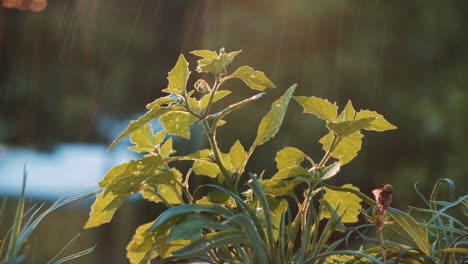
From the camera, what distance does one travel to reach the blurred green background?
225cm

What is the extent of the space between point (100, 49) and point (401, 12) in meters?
1.92

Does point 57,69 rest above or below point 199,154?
below

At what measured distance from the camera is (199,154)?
0.43 m

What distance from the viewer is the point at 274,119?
1.33 feet

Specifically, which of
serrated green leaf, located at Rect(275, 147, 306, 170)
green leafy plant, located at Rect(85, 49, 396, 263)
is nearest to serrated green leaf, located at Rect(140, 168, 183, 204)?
green leafy plant, located at Rect(85, 49, 396, 263)

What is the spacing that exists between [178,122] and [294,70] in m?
1.96

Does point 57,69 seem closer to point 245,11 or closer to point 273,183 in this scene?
point 245,11

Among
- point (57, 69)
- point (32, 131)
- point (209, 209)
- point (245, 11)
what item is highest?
point (245, 11)

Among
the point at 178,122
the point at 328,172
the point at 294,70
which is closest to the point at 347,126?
the point at 328,172

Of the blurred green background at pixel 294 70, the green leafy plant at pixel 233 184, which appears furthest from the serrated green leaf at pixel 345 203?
the blurred green background at pixel 294 70

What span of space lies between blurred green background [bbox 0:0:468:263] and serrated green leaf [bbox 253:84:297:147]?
1750 mm

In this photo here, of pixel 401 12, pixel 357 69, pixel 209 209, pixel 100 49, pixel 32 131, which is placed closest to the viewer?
pixel 209 209

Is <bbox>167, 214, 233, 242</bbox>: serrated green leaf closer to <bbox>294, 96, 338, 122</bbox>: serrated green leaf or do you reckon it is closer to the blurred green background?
<bbox>294, 96, 338, 122</bbox>: serrated green leaf

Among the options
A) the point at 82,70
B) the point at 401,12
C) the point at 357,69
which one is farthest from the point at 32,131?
the point at 401,12
